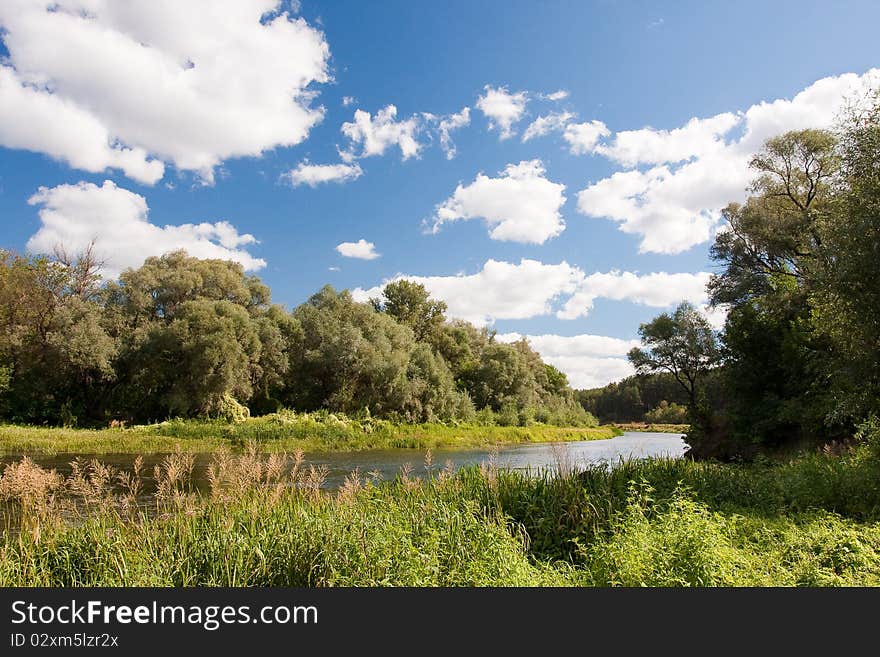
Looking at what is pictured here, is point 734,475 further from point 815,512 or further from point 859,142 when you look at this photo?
point 859,142

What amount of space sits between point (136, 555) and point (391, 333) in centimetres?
5041

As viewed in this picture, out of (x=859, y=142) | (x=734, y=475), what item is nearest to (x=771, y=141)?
(x=859, y=142)

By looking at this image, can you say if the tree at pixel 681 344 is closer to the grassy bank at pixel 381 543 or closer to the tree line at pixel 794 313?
the tree line at pixel 794 313

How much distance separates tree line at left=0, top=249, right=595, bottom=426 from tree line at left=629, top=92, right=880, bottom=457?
25119 millimetres

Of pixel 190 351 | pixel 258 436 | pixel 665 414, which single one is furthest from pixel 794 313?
pixel 665 414

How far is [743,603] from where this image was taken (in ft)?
18.5

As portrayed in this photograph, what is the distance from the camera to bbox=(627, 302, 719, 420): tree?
159ft

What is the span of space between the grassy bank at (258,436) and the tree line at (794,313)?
20419mm

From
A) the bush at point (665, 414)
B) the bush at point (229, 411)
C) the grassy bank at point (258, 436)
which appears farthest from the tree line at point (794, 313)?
the bush at point (665, 414)

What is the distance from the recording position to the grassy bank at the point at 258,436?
1124 inches

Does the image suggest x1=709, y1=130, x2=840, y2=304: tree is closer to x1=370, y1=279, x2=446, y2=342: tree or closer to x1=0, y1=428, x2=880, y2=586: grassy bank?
x1=0, y1=428, x2=880, y2=586: grassy bank

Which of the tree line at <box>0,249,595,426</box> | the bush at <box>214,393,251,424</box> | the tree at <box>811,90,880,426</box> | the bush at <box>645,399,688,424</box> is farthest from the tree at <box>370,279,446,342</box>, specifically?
the bush at <box>645,399,688,424</box>

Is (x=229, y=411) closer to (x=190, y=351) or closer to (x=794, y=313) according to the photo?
(x=190, y=351)

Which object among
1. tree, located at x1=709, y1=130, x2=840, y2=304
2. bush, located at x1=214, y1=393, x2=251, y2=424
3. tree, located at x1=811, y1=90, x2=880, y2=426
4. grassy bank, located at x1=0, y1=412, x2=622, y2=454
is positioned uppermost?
tree, located at x1=709, y1=130, x2=840, y2=304
